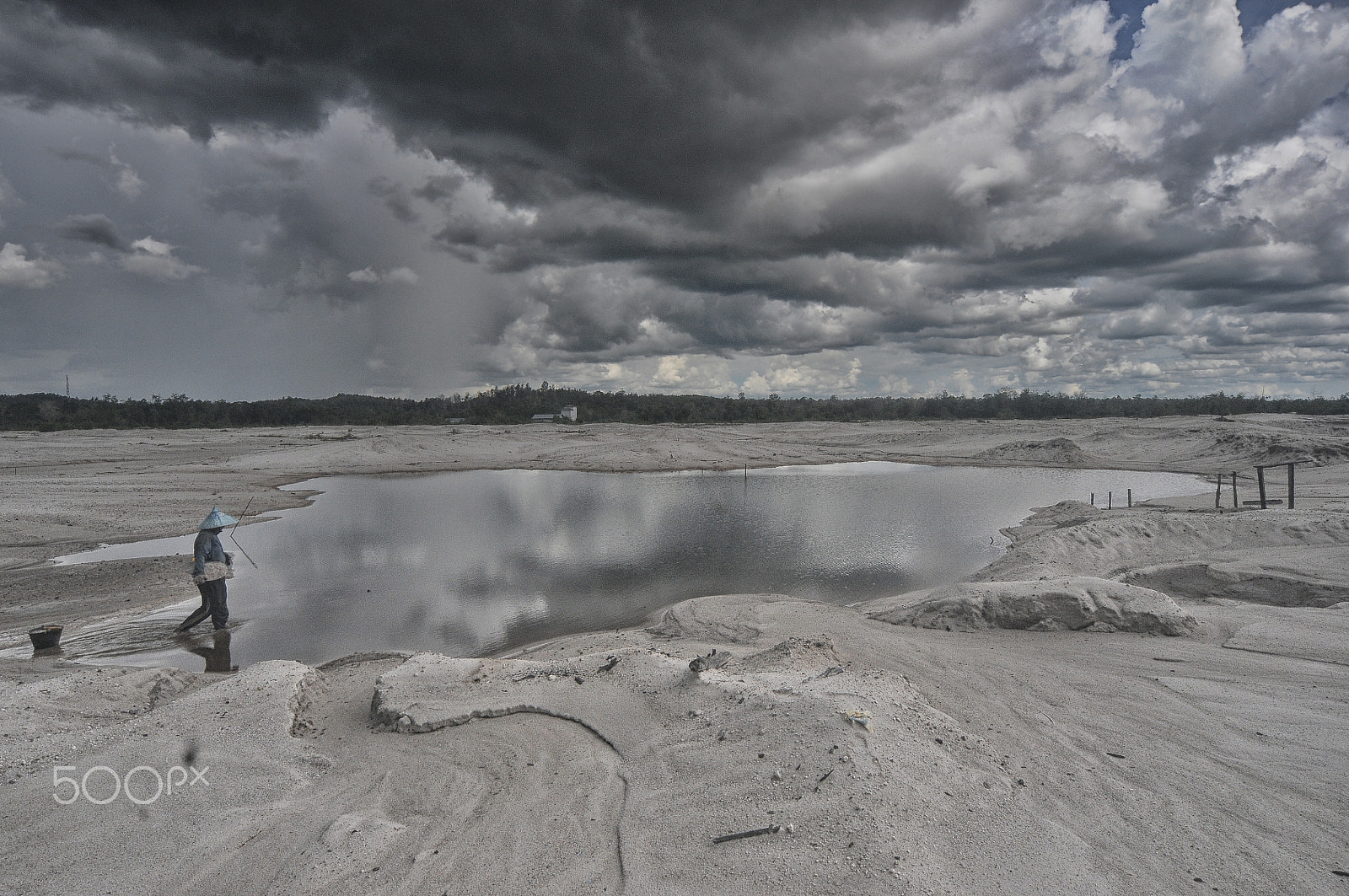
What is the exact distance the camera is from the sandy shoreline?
4.56 m

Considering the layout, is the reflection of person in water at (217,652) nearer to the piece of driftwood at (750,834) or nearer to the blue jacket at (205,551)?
the blue jacket at (205,551)

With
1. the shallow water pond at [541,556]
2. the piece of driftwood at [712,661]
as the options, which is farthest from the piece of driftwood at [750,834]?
the shallow water pond at [541,556]

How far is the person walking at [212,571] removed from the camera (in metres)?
12.1

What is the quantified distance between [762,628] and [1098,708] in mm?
5103

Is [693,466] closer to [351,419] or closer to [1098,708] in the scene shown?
[1098,708]

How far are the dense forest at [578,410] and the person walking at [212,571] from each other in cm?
7128

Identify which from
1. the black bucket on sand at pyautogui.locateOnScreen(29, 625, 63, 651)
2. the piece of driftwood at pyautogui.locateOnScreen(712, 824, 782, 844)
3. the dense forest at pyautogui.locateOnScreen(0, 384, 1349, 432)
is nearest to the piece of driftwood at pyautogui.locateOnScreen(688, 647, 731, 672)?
the piece of driftwood at pyautogui.locateOnScreen(712, 824, 782, 844)

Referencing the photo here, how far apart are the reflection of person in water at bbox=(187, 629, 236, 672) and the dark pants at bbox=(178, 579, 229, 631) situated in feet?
0.95

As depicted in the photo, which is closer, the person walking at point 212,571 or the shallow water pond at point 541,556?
the person walking at point 212,571

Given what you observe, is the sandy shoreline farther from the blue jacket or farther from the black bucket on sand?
the blue jacket

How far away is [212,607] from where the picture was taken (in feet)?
40.8

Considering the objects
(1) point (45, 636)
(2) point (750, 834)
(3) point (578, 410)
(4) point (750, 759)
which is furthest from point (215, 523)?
(3) point (578, 410)

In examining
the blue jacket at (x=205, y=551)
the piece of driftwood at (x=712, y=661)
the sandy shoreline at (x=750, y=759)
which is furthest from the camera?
the blue jacket at (x=205, y=551)

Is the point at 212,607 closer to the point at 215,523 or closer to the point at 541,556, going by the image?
the point at 215,523
